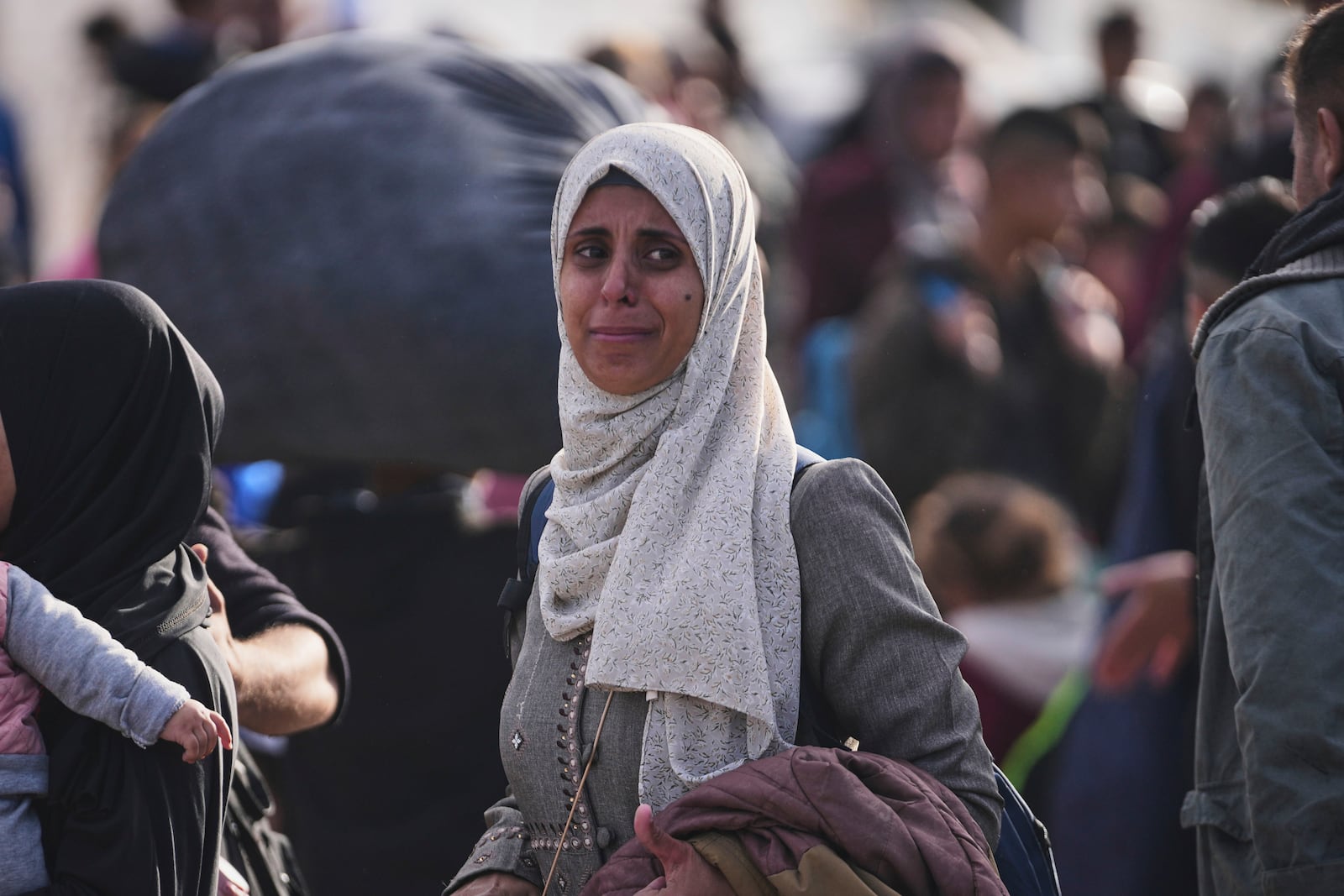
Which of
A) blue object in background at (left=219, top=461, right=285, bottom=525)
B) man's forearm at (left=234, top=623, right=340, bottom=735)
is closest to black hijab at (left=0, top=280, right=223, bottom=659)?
man's forearm at (left=234, top=623, right=340, bottom=735)

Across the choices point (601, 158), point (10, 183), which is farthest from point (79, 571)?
point (10, 183)

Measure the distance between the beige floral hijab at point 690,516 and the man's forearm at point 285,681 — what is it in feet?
1.93

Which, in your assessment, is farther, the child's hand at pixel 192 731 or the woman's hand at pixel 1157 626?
the woman's hand at pixel 1157 626

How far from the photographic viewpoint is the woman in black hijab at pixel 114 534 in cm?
250

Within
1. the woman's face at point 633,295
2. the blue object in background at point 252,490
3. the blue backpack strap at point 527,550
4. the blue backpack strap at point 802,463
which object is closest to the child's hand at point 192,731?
the blue backpack strap at point 527,550

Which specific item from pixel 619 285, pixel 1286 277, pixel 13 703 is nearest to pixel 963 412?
pixel 1286 277

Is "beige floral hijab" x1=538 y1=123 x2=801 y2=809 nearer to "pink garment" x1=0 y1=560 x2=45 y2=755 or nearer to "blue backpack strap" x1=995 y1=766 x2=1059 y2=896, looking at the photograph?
"blue backpack strap" x1=995 y1=766 x2=1059 y2=896

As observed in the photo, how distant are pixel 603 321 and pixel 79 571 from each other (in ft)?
2.81

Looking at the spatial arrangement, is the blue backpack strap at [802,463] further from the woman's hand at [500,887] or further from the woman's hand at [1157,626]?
the woman's hand at [1157,626]

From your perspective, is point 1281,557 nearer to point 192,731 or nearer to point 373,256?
point 192,731

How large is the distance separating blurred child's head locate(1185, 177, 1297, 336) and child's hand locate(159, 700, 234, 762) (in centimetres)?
246

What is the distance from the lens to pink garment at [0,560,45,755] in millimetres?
2473

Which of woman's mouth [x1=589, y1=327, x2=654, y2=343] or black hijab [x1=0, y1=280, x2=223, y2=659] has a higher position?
woman's mouth [x1=589, y1=327, x2=654, y2=343]

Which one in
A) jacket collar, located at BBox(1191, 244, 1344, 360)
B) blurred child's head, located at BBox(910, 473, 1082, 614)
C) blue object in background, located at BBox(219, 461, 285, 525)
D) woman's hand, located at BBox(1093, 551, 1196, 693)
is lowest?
blue object in background, located at BBox(219, 461, 285, 525)
